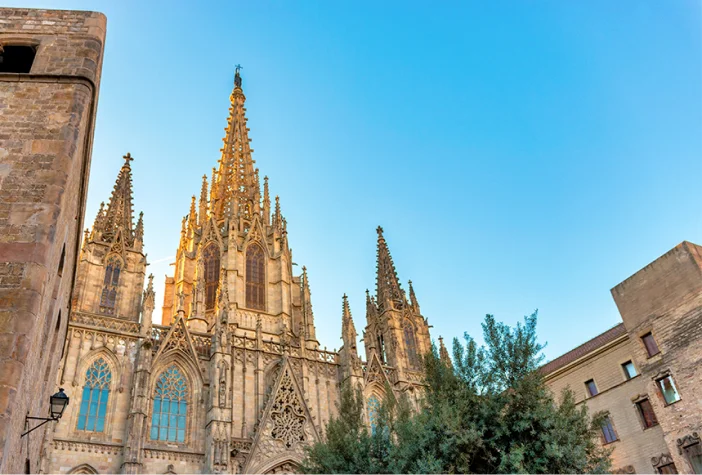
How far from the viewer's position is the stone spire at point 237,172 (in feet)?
121

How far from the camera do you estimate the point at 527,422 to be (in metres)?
13.0

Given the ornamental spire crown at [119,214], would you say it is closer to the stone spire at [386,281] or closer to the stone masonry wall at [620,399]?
the stone spire at [386,281]

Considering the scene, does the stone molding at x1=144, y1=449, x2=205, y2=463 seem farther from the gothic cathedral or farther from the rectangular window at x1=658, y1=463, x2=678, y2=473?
the rectangular window at x1=658, y1=463, x2=678, y2=473

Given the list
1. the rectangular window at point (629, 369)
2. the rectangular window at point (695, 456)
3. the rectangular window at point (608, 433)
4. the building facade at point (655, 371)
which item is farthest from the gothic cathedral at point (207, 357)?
the rectangular window at point (695, 456)

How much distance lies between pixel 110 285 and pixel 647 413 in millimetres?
23191

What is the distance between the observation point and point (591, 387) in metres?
25.5

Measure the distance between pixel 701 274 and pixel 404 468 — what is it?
14440mm

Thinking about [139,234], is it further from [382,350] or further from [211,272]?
[382,350]

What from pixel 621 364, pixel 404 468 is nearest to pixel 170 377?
pixel 404 468

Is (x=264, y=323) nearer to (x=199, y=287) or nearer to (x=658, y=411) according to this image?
(x=199, y=287)

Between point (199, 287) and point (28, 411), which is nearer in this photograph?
point (28, 411)

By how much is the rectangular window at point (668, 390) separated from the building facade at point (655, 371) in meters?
0.04

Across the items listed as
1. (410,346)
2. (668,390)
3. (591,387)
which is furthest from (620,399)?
(410,346)

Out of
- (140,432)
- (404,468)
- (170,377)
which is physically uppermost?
(170,377)
